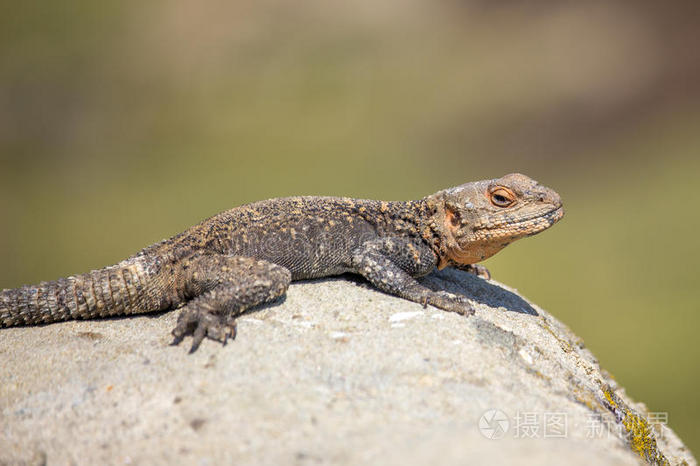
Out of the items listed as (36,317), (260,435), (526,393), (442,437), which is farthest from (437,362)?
(36,317)

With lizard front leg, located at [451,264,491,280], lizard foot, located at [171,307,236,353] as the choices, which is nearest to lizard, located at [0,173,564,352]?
lizard foot, located at [171,307,236,353]

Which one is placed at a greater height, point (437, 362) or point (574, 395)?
point (437, 362)

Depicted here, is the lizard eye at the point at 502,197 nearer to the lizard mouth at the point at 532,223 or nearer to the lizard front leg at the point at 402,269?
the lizard mouth at the point at 532,223

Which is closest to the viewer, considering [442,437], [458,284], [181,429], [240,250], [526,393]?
[442,437]

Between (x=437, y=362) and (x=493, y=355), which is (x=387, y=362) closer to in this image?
(x=437, y=362)

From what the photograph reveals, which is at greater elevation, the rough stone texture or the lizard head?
the lizard head

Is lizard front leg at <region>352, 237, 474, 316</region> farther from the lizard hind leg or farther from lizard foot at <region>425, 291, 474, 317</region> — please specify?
the lizard hind leg

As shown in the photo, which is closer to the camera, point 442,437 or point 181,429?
point 442,437
